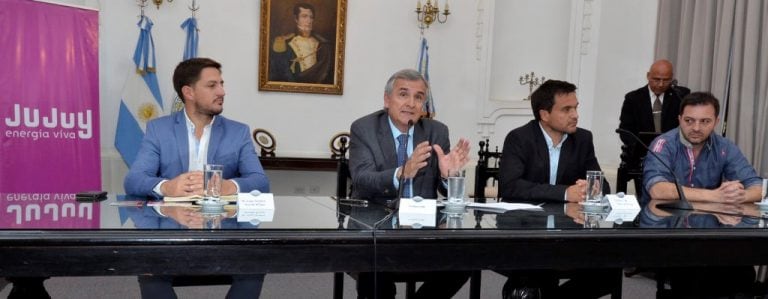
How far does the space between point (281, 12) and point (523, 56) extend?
2.09 m

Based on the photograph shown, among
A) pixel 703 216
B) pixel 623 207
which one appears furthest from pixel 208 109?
pixel 703 216

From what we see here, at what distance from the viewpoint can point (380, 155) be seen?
2844 mm

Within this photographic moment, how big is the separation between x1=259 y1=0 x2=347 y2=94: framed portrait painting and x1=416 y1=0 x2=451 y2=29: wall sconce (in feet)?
2.10

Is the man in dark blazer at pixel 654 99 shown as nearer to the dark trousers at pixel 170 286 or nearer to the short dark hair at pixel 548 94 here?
the short dark hair at pixel 548 94

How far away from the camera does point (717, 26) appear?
5152 mm

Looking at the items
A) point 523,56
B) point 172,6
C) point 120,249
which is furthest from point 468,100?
point 120,249

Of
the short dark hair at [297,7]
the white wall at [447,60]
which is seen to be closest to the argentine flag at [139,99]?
the white wall at [447,60]

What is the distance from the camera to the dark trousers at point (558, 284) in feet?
7.43

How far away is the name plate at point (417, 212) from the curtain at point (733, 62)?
3.47 m

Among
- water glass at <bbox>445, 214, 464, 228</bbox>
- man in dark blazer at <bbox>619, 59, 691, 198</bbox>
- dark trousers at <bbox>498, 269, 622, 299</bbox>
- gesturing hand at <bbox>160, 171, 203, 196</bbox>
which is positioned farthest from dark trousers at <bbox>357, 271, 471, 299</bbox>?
man in dark blazer at <bbox>619, 59, 691, 198</bbox>

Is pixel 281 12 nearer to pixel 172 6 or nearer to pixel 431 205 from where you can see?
pixel 172 6

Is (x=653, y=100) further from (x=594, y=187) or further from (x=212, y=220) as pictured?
(x=212, y=220)

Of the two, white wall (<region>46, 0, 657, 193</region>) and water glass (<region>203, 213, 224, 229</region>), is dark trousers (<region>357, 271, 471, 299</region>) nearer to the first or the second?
water glass (<region>203, 213, 224, 229</region>)

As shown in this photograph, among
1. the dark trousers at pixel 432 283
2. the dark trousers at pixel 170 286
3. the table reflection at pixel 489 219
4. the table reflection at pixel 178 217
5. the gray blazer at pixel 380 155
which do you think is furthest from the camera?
the gray blazer at pixel 380 155
